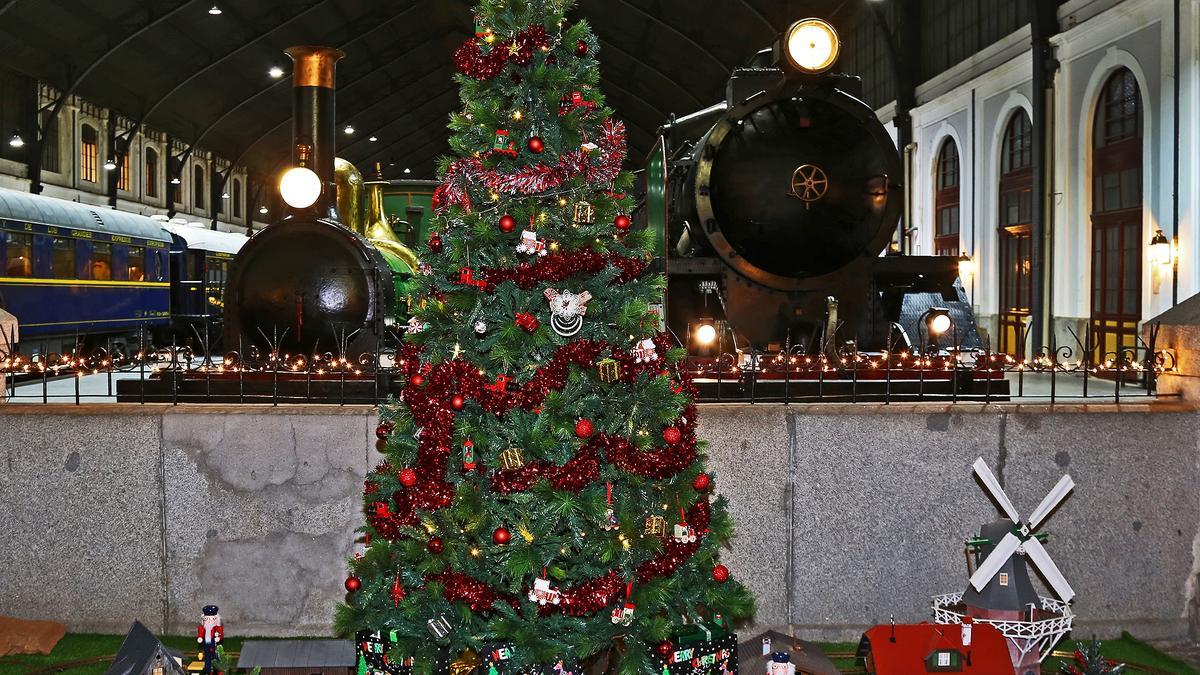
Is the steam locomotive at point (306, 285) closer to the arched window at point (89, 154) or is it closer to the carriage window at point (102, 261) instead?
the carriage window at point (102, 261)

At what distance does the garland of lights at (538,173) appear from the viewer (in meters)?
4.31

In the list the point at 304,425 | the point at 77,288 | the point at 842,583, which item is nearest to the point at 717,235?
the point at 842,583

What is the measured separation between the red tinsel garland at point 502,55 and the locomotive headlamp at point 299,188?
5553 millimetres

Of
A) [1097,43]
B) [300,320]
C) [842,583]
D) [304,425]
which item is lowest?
[842,583]

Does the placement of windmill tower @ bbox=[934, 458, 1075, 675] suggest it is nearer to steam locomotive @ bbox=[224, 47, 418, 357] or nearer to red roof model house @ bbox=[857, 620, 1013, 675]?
red roof model house @ bbox=[857, 620, 1013, 675]

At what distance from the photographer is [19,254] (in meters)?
15.5

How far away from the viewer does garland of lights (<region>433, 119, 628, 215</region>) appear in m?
4.31

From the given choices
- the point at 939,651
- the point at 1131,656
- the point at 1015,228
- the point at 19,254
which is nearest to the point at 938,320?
the point at 1131,656

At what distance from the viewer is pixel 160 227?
21531 millimetres

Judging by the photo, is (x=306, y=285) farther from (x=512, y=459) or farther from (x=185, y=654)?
(x=512, y=459)

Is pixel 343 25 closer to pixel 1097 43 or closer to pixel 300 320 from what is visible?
pixel 1097 43

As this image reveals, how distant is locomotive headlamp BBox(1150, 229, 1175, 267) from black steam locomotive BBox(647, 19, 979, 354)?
761 centimetres

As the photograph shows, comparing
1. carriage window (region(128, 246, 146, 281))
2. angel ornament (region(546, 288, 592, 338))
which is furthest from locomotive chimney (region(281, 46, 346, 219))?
carriage window (region(128, 246, 146, 281))

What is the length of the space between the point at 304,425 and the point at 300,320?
305 centimetres
